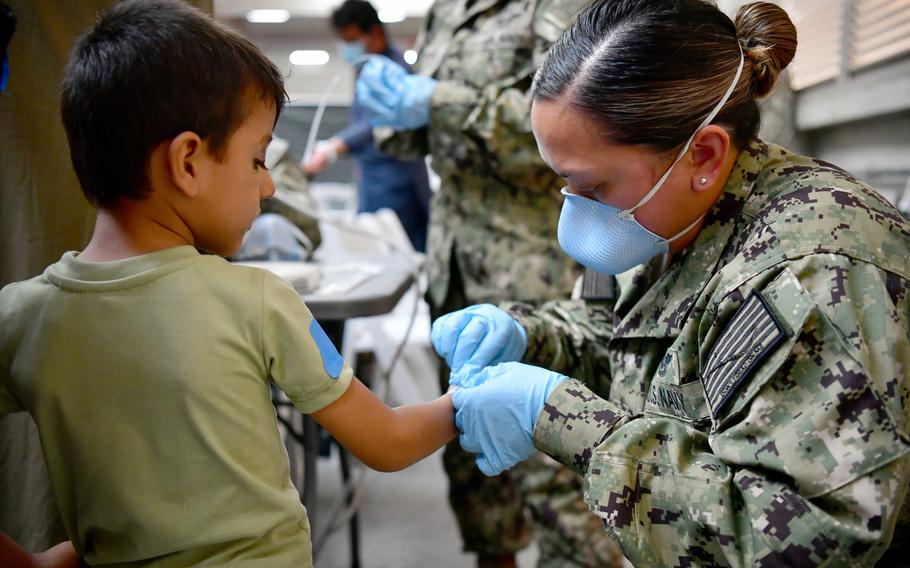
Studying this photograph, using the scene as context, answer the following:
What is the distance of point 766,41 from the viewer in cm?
Answer: 93

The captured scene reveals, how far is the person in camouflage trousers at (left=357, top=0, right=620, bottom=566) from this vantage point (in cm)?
176

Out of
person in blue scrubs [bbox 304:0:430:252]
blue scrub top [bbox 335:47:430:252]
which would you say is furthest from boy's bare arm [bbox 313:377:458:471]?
blue scrub top [bbox 335:47:430:252]

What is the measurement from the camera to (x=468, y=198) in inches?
77.0

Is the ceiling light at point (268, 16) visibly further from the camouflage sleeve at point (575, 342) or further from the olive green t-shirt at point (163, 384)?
the olive green t-shirt at point (163, 384)

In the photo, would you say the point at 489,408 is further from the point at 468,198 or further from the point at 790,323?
the point at 468,198

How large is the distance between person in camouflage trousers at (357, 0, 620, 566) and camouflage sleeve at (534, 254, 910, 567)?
3.26 feet

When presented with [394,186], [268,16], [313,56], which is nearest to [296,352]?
[394,186]

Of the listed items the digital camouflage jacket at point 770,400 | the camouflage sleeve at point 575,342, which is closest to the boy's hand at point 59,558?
the digital camouflage jacket at point 770,400

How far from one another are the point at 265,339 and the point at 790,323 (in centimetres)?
53

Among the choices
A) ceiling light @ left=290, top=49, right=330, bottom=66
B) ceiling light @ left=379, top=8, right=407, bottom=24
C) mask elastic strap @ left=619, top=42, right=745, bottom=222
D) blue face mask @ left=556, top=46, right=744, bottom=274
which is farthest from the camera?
ceiling light @ left=290, top=49, right=330, bottom=66

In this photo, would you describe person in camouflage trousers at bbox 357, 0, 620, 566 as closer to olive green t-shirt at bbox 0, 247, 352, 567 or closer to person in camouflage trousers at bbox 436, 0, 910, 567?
person in camouflage trousers at bbox 436, 0, 910, 567

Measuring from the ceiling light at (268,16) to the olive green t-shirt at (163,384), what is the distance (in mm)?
8086

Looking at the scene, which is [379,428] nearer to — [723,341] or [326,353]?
[326,353]

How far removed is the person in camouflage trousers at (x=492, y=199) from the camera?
69.3 inches
